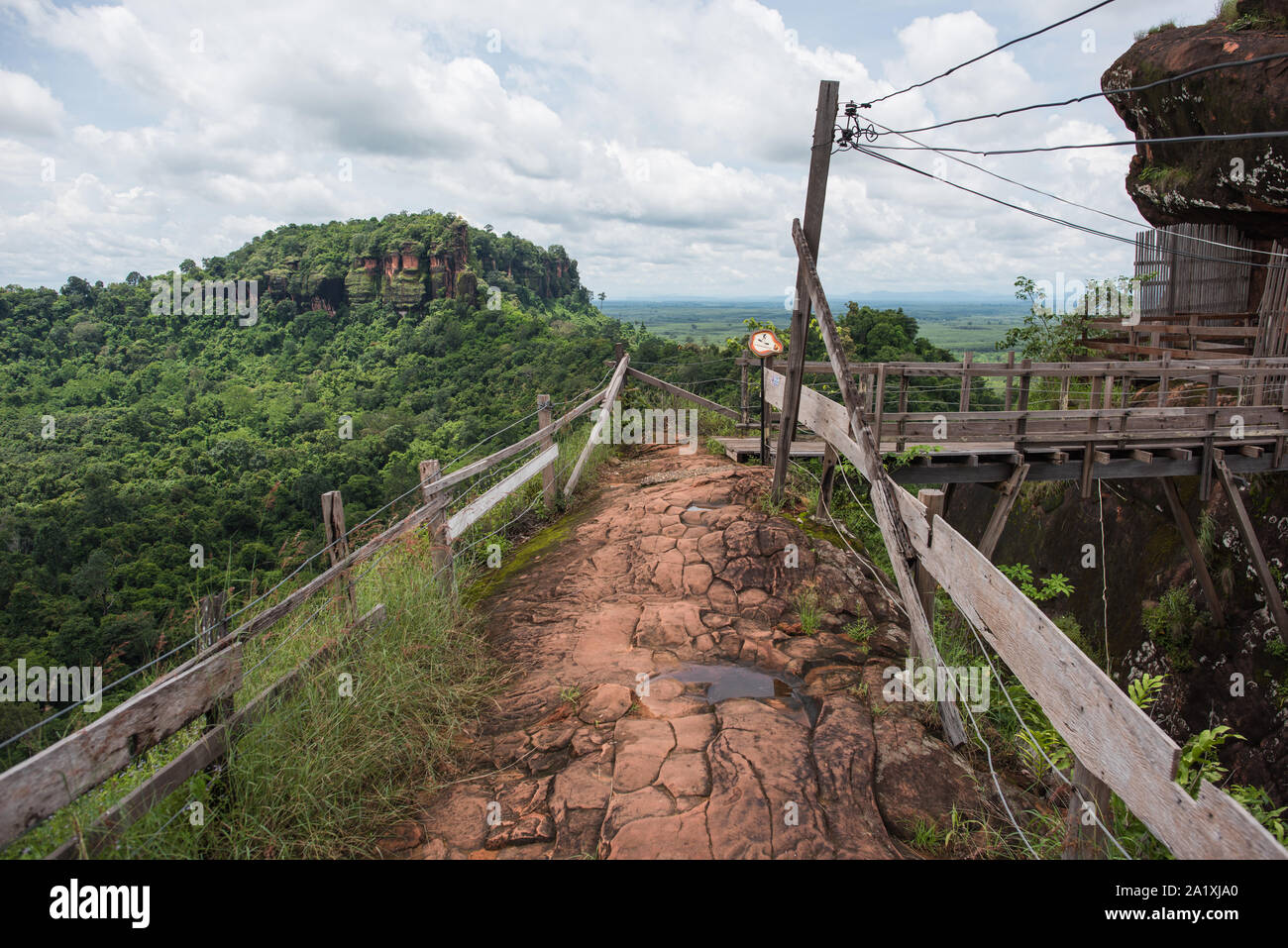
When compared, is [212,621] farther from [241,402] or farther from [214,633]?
[241,402]

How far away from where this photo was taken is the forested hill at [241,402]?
15148mm

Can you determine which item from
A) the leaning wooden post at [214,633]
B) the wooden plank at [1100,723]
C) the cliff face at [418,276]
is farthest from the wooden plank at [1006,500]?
the cliff face at [418,276]

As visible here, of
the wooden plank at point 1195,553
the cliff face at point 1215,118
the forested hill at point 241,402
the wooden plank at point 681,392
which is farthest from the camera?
the forested hill at point 241,402

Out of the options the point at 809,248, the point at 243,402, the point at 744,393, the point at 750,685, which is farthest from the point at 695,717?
the point at 243,402

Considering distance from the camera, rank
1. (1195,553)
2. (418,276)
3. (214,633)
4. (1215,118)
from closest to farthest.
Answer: (214,633), (1195,553), (1215,118), (418,276)

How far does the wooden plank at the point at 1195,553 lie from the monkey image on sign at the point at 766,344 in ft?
21.3

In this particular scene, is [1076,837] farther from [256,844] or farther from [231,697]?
[231,697]

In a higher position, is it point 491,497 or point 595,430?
point 595,430

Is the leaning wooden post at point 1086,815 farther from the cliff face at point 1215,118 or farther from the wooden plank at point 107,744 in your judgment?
the cliff face at point 1215,118

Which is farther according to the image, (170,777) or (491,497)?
(491,497)

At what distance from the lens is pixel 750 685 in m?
4.31

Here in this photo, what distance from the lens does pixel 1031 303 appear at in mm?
15984

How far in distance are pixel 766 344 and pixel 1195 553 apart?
288 inches
